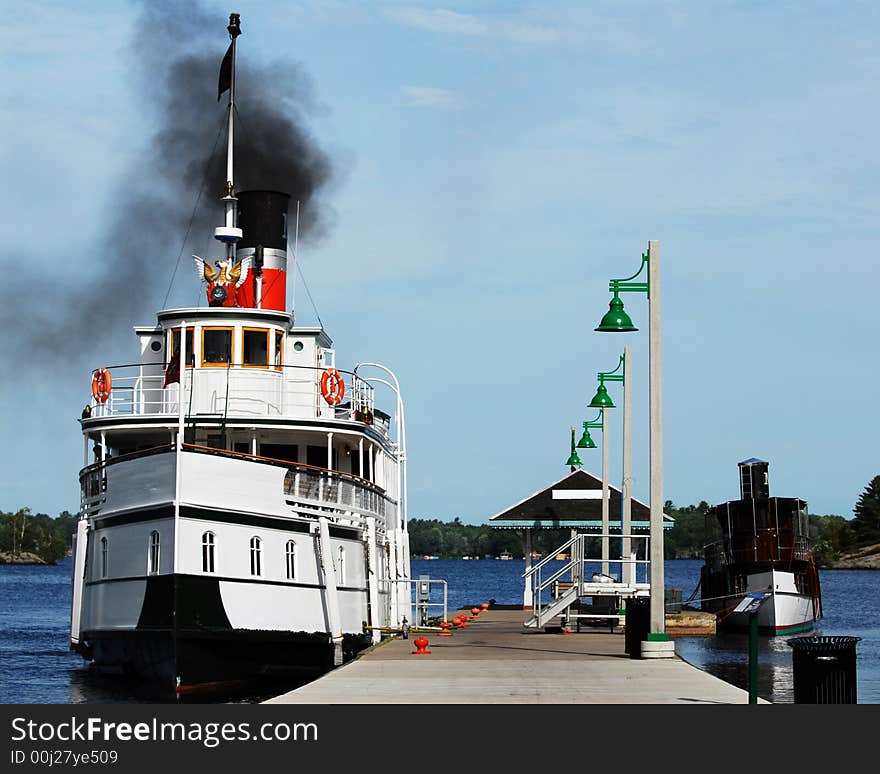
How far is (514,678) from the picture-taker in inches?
838

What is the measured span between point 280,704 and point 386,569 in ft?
66.1

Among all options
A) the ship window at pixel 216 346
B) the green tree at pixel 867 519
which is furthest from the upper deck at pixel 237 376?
the green tree at pixel 867 519

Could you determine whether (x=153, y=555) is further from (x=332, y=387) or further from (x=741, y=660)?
(x=741, y=660)

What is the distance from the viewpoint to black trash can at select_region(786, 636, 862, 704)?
16703 millimetres

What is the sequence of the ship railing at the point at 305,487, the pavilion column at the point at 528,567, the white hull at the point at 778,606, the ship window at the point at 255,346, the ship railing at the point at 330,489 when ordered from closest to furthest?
the ship railing at the point at 305,487 → the ship railing at the point at 330,489 → the ship window at the point at 255,346 → the white hull at the point at 778,606 → the pavilion column at the point at 528,567

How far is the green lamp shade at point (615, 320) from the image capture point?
84.0 feet

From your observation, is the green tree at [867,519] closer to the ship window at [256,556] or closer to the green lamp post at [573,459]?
the green lamp post at [573,459]

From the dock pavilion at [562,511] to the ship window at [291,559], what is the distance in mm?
21753

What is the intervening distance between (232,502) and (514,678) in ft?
26.9

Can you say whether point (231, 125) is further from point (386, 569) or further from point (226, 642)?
point (226, 642)

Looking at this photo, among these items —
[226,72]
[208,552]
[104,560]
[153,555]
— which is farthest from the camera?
[226,72]

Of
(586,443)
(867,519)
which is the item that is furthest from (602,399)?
(867,519)

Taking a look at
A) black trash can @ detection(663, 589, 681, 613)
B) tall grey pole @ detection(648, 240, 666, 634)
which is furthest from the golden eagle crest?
black trash can @ detection(663, 589, 681, 613)
